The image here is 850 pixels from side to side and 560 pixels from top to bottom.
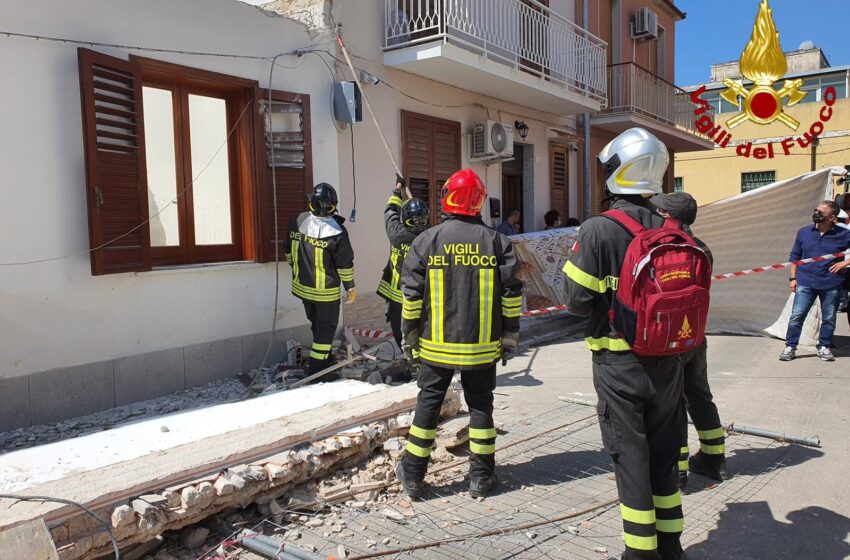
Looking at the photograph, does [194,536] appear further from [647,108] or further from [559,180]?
[647,108]

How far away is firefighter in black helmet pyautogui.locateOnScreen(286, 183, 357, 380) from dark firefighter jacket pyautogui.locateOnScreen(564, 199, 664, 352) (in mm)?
3560

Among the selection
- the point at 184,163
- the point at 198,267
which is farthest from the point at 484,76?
the point at 198,267

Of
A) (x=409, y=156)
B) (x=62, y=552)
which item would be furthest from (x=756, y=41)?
(x=62, y=552)

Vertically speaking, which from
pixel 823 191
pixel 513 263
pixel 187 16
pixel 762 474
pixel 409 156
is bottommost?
pixel 762 474

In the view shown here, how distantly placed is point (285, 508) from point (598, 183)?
1324 cm

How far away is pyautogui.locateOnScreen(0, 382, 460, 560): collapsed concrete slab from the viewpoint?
2.90 meters

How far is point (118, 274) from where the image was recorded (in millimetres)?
5289

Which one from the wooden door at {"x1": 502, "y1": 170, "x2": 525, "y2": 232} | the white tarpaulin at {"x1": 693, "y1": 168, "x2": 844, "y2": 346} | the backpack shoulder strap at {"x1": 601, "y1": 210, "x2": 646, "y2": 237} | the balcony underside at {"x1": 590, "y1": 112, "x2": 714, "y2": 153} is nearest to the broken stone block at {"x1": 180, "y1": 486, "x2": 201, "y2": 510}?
the backpack shoulder strap at {"x1": 601, "y1": 210, "x2": 646, "y2": 237}

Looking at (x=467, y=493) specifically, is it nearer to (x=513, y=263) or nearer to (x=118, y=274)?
(x=513, y=263)

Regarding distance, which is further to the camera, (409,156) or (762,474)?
(409,156)

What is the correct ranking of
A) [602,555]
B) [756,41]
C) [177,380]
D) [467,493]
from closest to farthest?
[602,555] → [467,493] → [177,380] → [756,41]

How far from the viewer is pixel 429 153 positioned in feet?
32.2

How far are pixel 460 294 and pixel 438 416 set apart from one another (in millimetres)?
770

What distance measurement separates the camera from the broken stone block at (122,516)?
296cm
